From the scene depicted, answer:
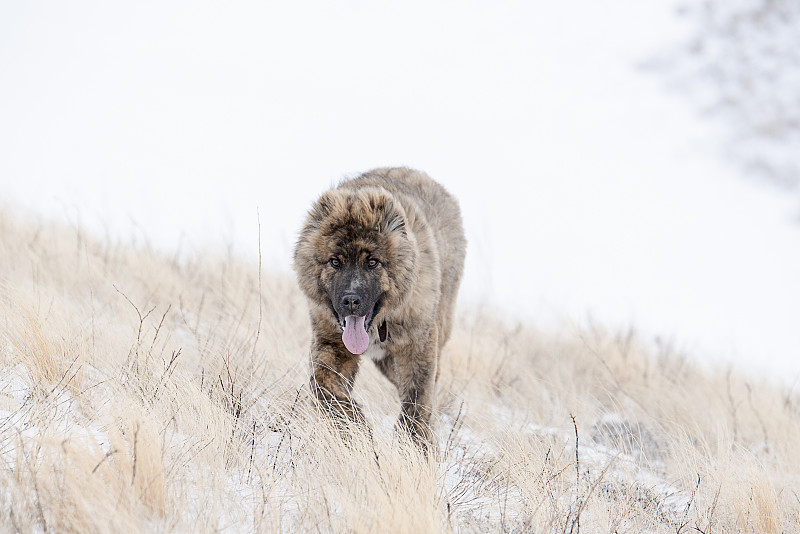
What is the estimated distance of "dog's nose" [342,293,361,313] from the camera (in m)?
3.98

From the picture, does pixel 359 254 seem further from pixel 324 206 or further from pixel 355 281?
pixel 324 206

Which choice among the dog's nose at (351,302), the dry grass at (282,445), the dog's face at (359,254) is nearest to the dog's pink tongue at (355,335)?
the dog's face at (359,254)

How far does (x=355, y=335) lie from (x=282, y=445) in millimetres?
793

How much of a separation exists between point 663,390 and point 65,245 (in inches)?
258

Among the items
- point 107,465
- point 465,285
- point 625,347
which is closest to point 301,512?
point 107,465

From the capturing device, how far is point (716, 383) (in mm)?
7562

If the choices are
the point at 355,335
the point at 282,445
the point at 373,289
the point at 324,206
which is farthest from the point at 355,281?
the point at 282,445

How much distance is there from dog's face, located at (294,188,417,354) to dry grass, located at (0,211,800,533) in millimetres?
594

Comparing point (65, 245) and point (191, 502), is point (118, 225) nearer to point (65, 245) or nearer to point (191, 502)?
point (65, 245)

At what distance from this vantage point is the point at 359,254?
423 centimetres

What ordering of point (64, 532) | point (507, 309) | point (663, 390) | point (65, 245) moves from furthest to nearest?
point (507, 309) < point (65, 245) < point (663, 390) < point (64, 532)

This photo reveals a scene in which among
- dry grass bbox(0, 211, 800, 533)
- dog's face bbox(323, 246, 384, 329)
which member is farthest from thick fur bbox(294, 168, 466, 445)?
dry grass bbox(0, 211, 800, 533)

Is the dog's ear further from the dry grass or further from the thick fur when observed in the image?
the dry grass

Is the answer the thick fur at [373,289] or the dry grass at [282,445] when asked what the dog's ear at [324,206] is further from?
the dry grass at [282,445]
